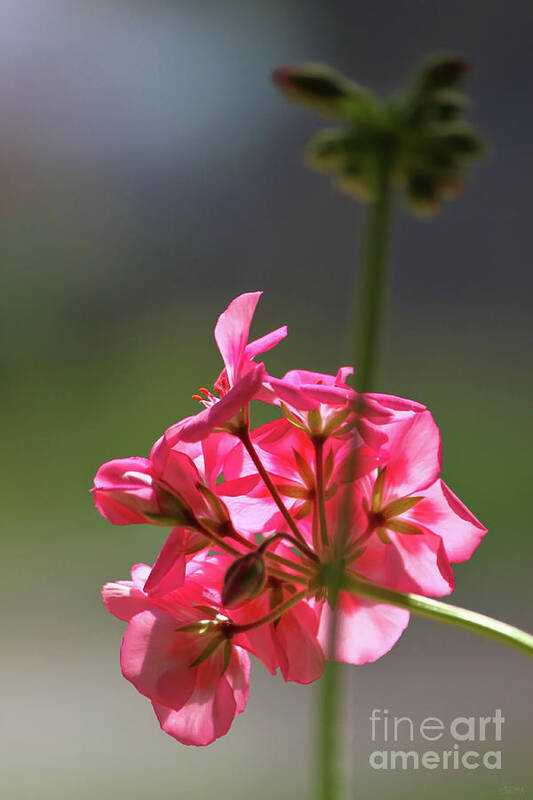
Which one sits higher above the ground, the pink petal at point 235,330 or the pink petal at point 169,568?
the pink petal at point 235,330

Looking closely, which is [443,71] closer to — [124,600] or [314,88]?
[314,88]

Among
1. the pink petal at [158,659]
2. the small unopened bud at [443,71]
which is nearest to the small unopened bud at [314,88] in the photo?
the small unopened bud at [443,71]

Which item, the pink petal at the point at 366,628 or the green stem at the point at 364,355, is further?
the pink petal at the point at 366,628

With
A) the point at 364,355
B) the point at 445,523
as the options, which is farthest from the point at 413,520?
the point at 364,355

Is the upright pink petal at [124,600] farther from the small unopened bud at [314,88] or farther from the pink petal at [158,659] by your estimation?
the small unopened bud at [314,88]

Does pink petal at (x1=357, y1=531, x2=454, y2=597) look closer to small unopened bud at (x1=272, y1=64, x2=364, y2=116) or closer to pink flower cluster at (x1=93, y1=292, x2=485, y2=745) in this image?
pink flower cluster at (x1=93, y1=292, x2=485, y2=745)

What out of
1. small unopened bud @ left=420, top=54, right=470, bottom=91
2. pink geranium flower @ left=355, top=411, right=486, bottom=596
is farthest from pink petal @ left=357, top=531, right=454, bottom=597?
small unopened bud @ left=420, top=54, right=470, bottom=91

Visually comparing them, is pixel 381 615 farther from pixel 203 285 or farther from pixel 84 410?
pixel 203 285

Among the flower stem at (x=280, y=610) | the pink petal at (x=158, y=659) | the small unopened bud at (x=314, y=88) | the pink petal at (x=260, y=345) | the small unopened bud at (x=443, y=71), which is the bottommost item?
the pink petal at (x=158, y=659)
